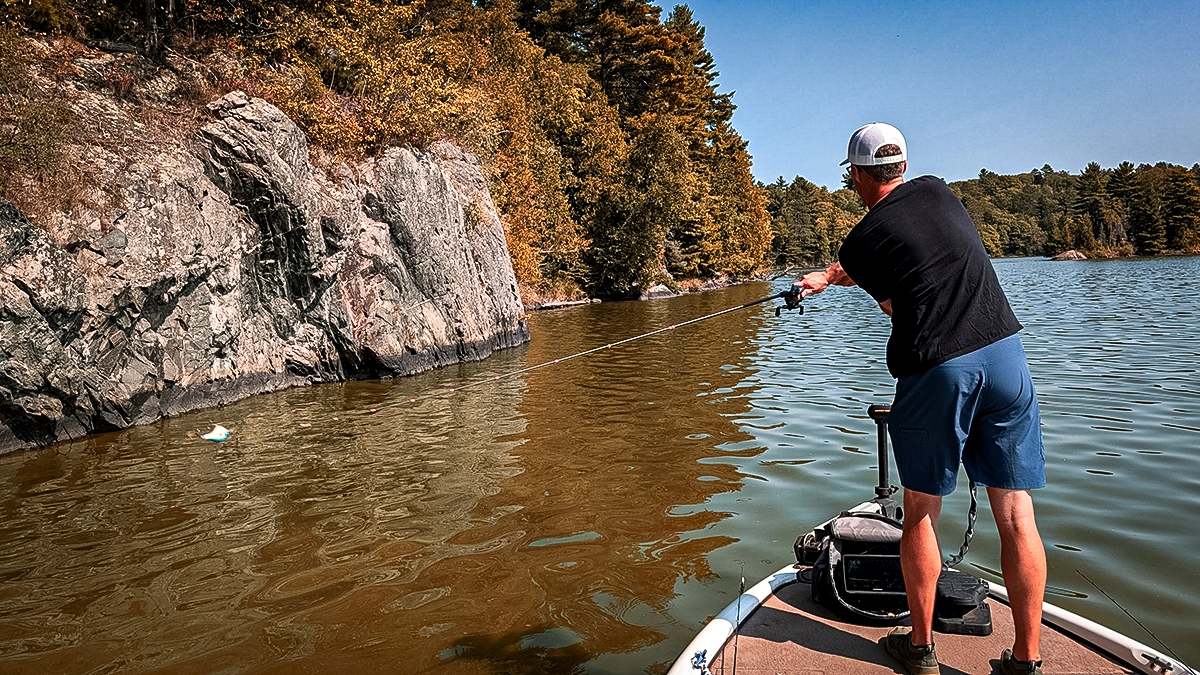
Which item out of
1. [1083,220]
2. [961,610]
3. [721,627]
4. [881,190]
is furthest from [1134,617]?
[1083,220]

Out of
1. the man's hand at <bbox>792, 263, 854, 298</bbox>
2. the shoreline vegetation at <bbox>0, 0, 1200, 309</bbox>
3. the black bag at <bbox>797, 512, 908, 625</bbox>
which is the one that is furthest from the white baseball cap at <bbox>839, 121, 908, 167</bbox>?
the shoreline vegetation at <bbox>0, 0, 1200, 309</bbox>

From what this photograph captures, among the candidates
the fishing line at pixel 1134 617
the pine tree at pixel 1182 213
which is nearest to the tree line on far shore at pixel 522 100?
the fishing line at pixel 1134 617

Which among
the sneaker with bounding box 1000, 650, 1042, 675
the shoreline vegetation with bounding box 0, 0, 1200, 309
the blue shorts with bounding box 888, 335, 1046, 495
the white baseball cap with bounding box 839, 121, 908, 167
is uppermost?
the shoreline vegetation with bounding box 0, 0, 1200, 309

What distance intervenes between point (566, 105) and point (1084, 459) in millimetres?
33229

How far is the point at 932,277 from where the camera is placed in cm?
297

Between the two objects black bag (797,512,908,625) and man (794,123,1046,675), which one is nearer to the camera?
man (794,123,1046,675)

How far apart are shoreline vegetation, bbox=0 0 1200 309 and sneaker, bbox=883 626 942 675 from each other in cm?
1093

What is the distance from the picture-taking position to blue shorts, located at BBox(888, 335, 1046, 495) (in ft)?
9.48

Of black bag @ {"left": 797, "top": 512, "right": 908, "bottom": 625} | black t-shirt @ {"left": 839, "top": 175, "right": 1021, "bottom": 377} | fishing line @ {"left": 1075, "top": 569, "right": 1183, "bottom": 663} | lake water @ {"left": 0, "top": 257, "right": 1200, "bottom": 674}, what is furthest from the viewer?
lake water @ {"left": 0, "top": 257, "right": 1200, "bottom": 674}

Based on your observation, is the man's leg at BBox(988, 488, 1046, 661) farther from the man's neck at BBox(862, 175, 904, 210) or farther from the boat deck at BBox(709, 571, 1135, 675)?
the man's neck at BBox(862, 175, 904, 210)

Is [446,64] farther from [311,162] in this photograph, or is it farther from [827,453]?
[827,453]

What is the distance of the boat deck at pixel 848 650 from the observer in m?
3.02

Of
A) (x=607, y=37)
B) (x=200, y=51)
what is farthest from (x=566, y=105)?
(x=200, y=51)

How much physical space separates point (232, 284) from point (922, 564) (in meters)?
11.8
